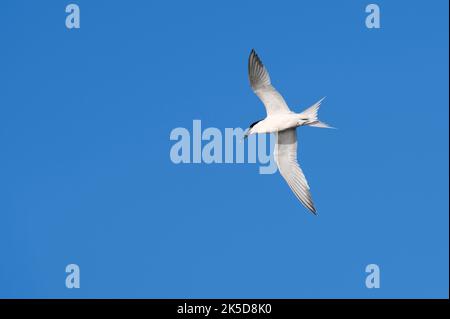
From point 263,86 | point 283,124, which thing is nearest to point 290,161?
point 283,124

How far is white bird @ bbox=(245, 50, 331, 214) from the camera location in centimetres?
927

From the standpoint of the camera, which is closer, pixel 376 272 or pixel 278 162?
pixel 278 162

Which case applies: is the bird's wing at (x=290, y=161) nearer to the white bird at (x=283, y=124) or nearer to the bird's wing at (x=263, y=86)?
the white bird at (x=283, y=124)

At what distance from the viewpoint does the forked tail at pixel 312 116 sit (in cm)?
913

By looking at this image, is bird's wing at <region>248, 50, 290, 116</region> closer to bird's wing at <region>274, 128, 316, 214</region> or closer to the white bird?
the white bird

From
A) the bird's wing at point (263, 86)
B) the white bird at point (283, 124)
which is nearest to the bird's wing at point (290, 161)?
the white bird at point (283, 124)

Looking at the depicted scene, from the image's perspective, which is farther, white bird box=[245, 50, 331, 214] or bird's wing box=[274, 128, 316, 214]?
bird's wing box=[274, 128, 316, 214]

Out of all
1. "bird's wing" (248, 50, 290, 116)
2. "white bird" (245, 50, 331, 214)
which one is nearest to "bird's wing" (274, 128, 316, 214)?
"white bird" (245, 50, 331, 214)
